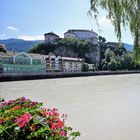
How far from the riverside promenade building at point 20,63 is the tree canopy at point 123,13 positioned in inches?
2047

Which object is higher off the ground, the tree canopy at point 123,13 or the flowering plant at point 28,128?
the tree canopy at point 123,13

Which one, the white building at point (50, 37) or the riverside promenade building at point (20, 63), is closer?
the riverside promenade building at point (20, 63)

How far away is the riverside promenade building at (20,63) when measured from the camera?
5526 cm

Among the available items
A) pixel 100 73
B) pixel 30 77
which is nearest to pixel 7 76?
pixel 30 77

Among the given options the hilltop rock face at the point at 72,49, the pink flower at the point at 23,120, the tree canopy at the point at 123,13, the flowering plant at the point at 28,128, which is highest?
the hilltop rock face at the point at 72,49

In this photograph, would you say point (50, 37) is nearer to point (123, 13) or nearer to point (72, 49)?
point (72, 49)

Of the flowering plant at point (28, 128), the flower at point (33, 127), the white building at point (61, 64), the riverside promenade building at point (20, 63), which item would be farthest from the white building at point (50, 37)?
the flower at point (33, 127)

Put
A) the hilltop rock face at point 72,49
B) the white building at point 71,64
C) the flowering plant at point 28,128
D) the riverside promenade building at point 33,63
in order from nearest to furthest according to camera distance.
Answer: the flowering plant at point 28,128
the riverside promenade building at point 33,63
the white building at point 71,64
the hilltop rock face at point 72,49

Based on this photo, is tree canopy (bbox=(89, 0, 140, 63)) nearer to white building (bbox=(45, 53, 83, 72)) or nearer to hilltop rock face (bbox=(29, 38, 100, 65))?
white building (bbox=(45, 53, 83, 72))

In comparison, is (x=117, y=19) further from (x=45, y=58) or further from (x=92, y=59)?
(x=92, y=59)

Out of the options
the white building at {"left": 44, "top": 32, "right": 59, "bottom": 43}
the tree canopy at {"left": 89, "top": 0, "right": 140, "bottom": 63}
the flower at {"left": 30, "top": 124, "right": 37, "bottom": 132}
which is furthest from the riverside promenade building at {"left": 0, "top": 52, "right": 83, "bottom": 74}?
the flower at {"left": 30, "top": 124, "right": 37, "bottom": 132}

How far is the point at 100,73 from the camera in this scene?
7300 centimetres

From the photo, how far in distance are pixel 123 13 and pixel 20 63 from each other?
5626 cm

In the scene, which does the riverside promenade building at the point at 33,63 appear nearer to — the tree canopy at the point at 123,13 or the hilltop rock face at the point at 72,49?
the hilltop rock face at the point at 72,49
